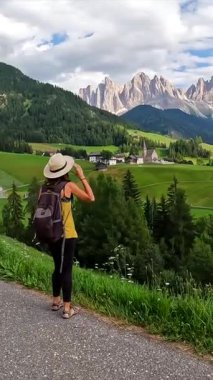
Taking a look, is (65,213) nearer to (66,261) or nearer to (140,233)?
(66,261)

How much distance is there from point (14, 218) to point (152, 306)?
77.9 metres

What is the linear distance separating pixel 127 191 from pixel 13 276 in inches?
3033

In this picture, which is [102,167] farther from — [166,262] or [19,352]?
[19,352]

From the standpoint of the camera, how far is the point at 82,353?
6578 mm

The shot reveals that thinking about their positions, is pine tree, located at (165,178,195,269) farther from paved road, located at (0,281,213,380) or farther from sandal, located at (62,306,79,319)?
paved road, located at (0,281,213,380)

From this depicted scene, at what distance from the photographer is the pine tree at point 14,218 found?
268 feet

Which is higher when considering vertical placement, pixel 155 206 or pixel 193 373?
pixel 193 373

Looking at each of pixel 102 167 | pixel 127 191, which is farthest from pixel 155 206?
pixel 102 167

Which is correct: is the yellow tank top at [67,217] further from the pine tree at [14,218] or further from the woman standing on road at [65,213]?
the pine tree at [14,218]

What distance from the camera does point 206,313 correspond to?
7.06 m

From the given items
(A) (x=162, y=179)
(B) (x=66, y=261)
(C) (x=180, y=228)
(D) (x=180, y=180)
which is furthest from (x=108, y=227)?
(A) (x=162, y=179)

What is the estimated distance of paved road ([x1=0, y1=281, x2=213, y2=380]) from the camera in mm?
5961

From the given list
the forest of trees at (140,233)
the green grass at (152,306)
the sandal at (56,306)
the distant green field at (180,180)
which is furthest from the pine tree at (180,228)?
the distant green field at (180,180)

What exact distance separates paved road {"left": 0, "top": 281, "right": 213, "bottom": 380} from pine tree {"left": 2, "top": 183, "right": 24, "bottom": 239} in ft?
237
